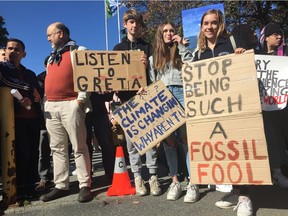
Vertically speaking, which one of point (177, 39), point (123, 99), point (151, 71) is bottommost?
point (123, 99)

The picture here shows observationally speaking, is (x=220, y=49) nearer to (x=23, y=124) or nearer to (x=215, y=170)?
(x=215, y=170)

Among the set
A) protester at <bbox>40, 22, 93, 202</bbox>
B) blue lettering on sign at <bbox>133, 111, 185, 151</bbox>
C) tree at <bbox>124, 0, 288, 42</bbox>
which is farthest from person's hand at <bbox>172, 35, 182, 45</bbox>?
tree at <bbox>124, 0, 288, 42</bbox>

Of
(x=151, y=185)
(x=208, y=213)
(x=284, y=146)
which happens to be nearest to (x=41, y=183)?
(x=151, y=185)

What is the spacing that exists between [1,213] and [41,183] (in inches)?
44.5

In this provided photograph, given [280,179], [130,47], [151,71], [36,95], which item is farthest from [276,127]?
[36,95]

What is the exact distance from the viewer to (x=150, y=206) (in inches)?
148

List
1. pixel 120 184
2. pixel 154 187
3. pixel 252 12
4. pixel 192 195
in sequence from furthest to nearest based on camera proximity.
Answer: pixel 252 12
pixel 120 184
pixel 154 187
pixel 192 195

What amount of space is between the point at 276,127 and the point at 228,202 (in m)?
1.19

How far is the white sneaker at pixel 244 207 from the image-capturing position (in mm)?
3192

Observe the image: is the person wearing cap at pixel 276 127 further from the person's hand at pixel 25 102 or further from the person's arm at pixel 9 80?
the person's arm at pixel 9 80

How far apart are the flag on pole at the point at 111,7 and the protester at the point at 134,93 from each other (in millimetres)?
19323

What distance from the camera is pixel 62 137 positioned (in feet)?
A: 14.0

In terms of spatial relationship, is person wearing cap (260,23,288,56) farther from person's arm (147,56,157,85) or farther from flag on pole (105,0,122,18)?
flag on pole (105,0,122,18)

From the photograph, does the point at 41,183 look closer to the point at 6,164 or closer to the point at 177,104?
the point at 6,164
